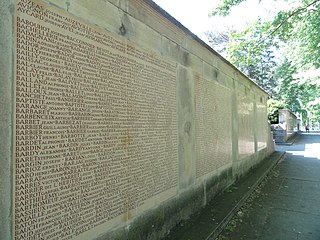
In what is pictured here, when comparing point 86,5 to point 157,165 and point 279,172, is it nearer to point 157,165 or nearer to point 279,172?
point 157,165

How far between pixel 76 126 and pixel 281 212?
15.3ft

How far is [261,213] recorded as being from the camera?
5352 millimetres

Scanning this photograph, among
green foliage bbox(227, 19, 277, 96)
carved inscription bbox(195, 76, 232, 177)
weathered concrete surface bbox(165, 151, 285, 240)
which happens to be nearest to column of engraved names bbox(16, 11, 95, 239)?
weathered concrete surface bbox(165, 151, 285, 240)

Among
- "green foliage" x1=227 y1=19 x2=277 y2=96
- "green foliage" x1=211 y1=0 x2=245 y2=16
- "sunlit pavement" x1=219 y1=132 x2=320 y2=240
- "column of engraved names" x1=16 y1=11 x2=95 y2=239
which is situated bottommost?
"sunlit pavement" x1=219 y1=132 x2=320 y2=240

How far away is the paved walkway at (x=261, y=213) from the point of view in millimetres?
4273

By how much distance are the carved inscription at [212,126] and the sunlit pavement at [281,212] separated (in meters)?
1.09

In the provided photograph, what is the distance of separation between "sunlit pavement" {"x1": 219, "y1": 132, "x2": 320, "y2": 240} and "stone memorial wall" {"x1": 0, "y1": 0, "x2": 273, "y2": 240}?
0.98m

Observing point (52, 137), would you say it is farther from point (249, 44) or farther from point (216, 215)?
point (249, 44)

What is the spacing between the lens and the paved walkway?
14.0 feet

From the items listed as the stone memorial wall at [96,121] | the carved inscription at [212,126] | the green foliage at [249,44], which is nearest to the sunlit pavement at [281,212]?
the stone memorial wall at [96,121]

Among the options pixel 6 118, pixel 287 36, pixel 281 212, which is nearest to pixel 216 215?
pixel 281 212

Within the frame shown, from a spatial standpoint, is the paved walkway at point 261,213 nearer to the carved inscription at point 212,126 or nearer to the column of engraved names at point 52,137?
the carved inscription at point 212,126

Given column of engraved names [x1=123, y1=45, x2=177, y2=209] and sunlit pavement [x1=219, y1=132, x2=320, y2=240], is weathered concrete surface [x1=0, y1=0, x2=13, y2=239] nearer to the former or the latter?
column of engraved names [x1=123, y1=45, x2=177, y2=209]

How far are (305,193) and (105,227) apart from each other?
5824mm
